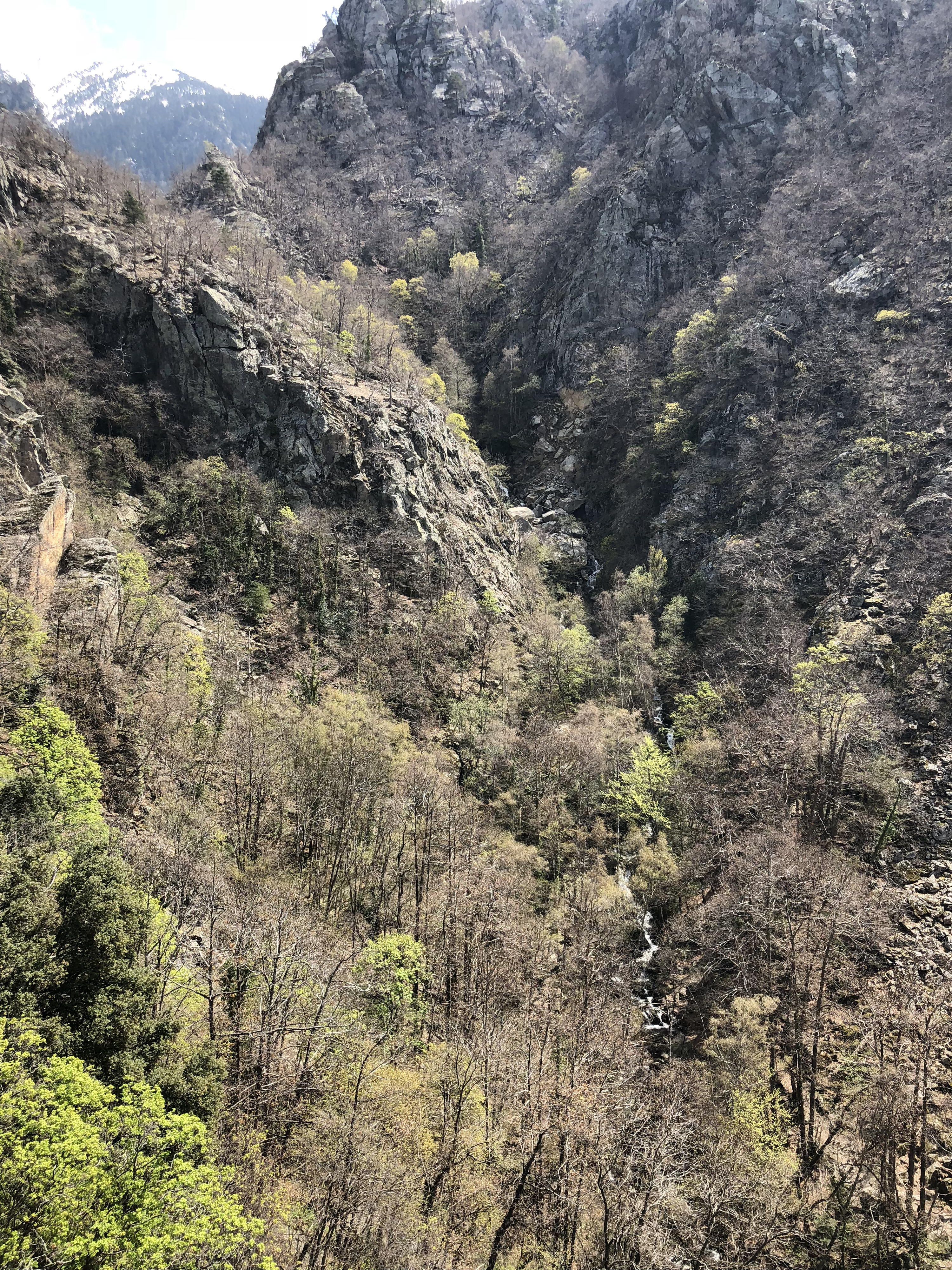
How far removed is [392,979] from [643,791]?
22.7m

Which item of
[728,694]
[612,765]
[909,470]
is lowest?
[612,765]

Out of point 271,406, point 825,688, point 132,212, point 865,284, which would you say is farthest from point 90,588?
point 865,284

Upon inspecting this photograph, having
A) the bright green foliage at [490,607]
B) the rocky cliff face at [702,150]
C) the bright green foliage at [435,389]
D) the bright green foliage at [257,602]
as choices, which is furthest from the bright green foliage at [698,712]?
the rocky cliff face at [702,150]

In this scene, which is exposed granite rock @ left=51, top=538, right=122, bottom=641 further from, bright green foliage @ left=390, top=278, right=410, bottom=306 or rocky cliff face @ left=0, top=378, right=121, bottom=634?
bright green foliage @ left=390, top=278, right=410, bottom=306

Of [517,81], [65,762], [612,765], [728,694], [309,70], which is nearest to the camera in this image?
[65,762]

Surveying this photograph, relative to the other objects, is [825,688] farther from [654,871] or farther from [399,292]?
[399,292]

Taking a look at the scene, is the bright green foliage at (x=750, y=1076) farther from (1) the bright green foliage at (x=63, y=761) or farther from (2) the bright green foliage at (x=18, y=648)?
(2) the bright green foliage at (x=18, y=648)

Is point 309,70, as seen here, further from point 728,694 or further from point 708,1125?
point 708,1125

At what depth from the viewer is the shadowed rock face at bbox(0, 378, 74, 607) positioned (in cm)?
3108

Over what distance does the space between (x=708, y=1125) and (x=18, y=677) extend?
33871mm

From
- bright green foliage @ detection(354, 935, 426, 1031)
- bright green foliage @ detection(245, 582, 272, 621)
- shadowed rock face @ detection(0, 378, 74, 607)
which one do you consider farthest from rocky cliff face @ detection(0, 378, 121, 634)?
bright green foliage @ detection(354, 935, 426, 1031)

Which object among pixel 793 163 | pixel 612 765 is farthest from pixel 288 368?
pixel 793 163

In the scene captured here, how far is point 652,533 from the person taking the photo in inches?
2808

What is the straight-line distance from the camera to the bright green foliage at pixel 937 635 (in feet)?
138
